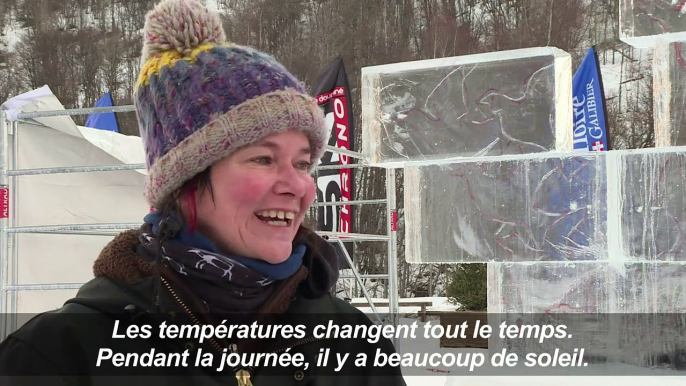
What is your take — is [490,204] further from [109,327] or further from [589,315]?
[109,327]

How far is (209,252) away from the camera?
1.16 meters

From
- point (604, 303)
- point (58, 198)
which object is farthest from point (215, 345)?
point (58, 198)

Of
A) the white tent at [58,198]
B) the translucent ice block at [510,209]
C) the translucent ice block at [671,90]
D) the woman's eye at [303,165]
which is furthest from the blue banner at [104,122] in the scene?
the woman's eye at [303,165]

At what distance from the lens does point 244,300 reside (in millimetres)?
1169

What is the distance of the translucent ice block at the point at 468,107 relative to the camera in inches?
176

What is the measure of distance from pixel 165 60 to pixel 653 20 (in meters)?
3.82

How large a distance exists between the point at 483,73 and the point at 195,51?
3.62m

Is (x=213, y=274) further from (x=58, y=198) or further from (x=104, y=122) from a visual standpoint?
(x=104, y=122)

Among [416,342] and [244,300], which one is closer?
[244,300]

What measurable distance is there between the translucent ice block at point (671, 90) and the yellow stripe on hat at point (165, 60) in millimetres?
3690

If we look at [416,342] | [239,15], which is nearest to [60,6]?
[239,15]

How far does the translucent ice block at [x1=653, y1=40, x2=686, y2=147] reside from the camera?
14.0ft

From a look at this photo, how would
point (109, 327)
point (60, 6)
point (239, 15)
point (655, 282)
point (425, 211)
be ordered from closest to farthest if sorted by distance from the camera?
point (109, 327) → point (655, 282) → point (425, 211) → point (239, 15) → point (60, 6)
